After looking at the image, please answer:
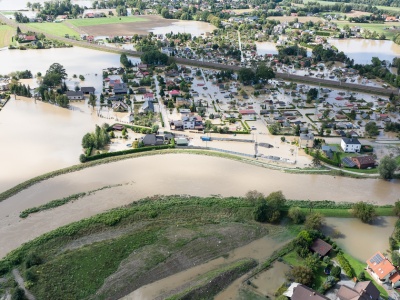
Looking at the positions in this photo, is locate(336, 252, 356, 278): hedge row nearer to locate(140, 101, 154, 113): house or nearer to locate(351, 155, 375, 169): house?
locate(351, 155, 375, 169): house

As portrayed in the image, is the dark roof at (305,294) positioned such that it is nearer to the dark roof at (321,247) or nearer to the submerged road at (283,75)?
the dark roof at (321,247)

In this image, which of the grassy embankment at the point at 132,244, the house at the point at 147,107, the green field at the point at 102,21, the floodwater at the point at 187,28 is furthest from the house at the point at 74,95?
the green field at the point at 102,21

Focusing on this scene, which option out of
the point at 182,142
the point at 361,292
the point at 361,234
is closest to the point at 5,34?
the point at 182,142

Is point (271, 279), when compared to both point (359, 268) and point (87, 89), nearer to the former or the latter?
point (359, 268)

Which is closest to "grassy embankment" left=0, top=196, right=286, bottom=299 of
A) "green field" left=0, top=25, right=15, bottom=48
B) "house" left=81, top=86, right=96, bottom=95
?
"house" left=81, top=86, right=96, bottom=95

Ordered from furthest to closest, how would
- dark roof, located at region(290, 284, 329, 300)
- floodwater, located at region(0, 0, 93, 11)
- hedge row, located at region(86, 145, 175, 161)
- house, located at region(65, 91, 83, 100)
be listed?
1. floodwater, located at region(0, 0, 93, 11)
2. house, located at region(65, 91, 83, 100)
3. hedge row, located at region(86, 145, 175, 161)
4. dark roof, located at region(290, 284, 329, 300)

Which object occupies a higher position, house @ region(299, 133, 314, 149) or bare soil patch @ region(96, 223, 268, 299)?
house @ region(299, 133, 314, 149)
